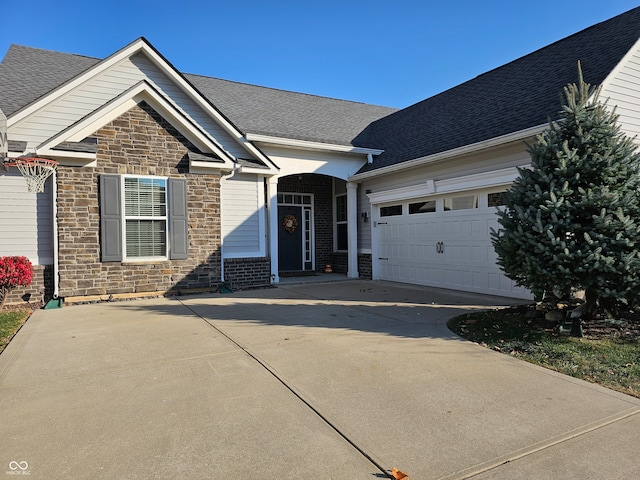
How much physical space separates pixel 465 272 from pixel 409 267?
2.02 metres

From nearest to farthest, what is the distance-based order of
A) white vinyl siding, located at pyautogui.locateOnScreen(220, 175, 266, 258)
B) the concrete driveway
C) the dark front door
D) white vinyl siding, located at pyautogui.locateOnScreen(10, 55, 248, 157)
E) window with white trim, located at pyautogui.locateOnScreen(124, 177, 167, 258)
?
1. the concrete driveway
2. white vinyl siding, located at pyautogui.locateOnScreen(10, 55, 248, 157)
3. window with white trim, located at pyautogui.locateOnScreen(124, 177, 167, 258)
4. white vinyl siding, located at pyautogui.locateOnScreen(220, 175, 266, 258)
5. the dark front door

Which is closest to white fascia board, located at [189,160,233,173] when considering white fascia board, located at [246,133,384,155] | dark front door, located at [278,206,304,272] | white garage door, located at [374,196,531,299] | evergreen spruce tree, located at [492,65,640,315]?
white fascia board, located at [246,133,384,155]

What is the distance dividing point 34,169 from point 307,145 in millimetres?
6688

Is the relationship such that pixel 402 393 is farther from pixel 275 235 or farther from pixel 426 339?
pixel 275 235

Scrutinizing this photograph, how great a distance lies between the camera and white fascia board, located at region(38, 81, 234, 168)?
8594 mm

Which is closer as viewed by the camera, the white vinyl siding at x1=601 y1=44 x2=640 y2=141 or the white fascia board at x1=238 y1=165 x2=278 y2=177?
the white vinyl siding at x1=601 y1=44 x2=640 y2=141

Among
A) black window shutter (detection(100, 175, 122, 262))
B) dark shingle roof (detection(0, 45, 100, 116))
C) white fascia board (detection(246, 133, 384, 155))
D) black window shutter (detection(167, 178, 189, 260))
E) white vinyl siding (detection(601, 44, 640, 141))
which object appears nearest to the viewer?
white vinyl siding (detection(601, 44, 640, 141))

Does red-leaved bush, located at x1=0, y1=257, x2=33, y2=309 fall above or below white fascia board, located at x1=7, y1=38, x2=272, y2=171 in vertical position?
below

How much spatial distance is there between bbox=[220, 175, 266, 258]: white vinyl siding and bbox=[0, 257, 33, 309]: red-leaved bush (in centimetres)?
420

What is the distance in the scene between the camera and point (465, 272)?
32.0 ft

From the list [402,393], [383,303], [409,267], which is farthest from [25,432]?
[409,267]

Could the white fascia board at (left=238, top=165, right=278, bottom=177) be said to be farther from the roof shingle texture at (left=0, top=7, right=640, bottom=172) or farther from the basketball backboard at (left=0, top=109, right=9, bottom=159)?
the basketball backboard at (left=0, top=109, right=9, bottom=159)

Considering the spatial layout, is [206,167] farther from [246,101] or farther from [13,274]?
[246,101]

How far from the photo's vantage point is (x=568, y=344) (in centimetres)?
520
